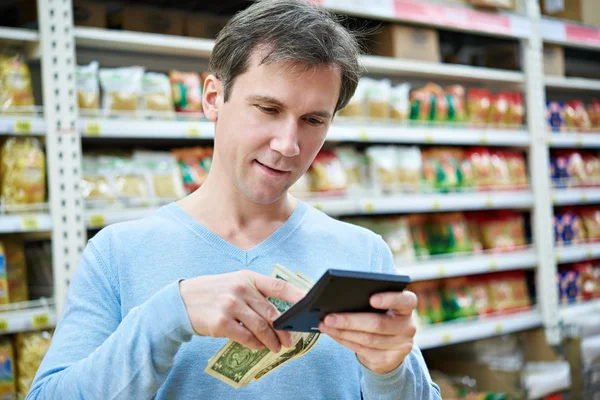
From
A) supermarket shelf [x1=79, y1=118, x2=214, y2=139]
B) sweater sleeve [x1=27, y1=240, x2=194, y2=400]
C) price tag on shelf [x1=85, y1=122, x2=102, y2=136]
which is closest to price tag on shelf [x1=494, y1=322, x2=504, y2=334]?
supermarket shelf [x1=79, y1=118, x2=214, y2=139]

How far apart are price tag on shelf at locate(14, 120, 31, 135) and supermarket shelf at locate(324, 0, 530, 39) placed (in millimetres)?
1269

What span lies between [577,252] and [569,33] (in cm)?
130

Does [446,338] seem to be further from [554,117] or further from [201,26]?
[201,26]

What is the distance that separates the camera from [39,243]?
100.0 inches

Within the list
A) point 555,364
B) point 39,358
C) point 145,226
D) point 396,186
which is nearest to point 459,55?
point 396,186

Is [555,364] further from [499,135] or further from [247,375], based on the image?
[247,375]

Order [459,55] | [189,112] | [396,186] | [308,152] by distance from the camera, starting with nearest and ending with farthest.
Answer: [308,152], [189,112], [396,186], [459,55]

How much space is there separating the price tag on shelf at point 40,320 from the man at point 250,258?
1.21 metres

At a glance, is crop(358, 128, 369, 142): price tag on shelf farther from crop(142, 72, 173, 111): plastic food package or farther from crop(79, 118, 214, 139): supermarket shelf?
crop(142, 72, 173, 111): plastic food package

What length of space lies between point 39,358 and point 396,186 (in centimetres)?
181

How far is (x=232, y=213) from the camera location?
1.20 metres

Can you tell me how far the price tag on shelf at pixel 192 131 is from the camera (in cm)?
250

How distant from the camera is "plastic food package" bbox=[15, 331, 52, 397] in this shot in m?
2.24

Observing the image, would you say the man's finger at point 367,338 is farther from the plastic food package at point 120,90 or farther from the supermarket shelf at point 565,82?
the supermarket shelf at point 565,82
